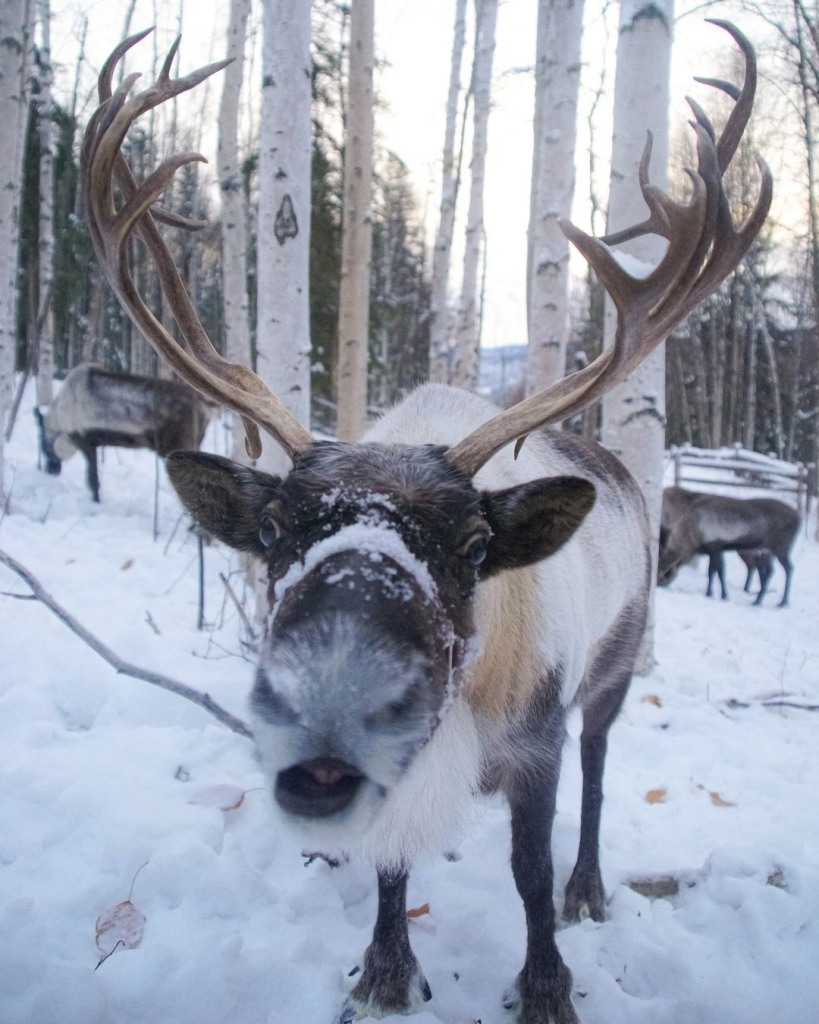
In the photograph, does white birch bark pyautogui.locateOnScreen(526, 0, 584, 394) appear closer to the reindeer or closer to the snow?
the snow

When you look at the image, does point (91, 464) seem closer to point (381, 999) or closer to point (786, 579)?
point (381, 999)

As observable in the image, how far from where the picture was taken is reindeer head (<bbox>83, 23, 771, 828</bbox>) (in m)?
1.29

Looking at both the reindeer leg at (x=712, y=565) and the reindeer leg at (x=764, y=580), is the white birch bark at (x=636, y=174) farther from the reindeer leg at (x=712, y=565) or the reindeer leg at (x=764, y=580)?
the reindeer leg at (x=712, y=565)

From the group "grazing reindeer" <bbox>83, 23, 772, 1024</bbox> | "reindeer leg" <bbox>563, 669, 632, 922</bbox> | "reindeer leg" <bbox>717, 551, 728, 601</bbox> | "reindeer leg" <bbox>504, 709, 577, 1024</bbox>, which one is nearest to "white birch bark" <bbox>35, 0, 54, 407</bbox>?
"grazing reindeer" <bbox>83, 23, 772, 1024</bbox>

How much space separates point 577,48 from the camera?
5.74m

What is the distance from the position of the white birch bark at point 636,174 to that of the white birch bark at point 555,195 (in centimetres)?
117

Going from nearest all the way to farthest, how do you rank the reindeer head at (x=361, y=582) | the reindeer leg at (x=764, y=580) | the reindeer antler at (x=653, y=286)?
1. the reindeer head at (x=361, y=582)
2. the reindeer antler at (x=653, y=286)
3. the reindeer leg at (x=764, y=580)

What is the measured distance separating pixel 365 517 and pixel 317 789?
1.86ft

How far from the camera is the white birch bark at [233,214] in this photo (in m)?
7.43

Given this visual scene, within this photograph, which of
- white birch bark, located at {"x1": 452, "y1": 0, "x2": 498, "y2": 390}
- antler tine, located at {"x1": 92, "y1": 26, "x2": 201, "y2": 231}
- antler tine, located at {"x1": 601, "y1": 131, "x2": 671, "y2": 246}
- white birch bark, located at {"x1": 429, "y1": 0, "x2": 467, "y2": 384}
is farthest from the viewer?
white birch bark, located at {"x1": 429, "y1": 0, "x2": 467, "y2": 384}

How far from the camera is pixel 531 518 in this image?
1.70m

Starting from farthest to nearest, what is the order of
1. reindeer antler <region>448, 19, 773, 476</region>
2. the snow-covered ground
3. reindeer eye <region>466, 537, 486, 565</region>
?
the snow-covered ground → reindeer antler <region>448, 19, 773, 476</region> → reindeer eye <region>466, 537, 486, 565</region>

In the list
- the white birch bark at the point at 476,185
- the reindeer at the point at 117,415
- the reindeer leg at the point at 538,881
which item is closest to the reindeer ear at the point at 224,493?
the reindeer leg at the point at 538,881

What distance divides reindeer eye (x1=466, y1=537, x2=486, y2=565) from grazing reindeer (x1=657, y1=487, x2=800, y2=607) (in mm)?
8279
